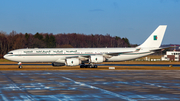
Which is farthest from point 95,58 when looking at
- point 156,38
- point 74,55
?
point 156,38

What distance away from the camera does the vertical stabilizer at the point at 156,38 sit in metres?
50.6

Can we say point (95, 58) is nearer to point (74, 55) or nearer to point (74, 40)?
point (74, 55)

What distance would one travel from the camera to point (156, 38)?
50.8 metres

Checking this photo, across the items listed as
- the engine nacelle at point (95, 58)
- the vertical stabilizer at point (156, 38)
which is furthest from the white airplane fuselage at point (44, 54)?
the vertical stabilizer at point (156, 38)

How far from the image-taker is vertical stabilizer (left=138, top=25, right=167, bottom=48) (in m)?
50.6

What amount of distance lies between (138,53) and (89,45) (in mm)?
104467

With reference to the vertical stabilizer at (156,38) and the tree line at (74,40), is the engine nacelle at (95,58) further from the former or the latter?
the tree line at (74,40)

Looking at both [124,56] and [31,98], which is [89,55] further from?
[31,98]

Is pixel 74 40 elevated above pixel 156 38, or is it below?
above

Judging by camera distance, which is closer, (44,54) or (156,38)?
(44,54)

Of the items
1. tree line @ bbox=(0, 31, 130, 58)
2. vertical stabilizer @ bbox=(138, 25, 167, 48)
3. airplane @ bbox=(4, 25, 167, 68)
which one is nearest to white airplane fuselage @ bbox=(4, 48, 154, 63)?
airplane @ bbox=(4, 25, 167, 68)

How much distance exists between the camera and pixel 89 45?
153250 millimetres

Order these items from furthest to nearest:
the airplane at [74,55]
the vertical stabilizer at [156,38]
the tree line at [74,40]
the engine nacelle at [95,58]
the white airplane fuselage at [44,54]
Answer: the tree line at [74,40] < the vertical stabilizer at [156,38] < the white airplane fuselage at [44,54] < the airplane at [74,55] < the engine nacelle at [95,58]

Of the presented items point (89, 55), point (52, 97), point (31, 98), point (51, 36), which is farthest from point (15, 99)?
point (51, 36)
